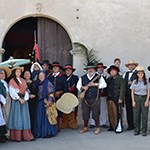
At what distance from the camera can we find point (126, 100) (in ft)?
29.7

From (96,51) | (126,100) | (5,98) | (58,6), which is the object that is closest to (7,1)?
(58,6)

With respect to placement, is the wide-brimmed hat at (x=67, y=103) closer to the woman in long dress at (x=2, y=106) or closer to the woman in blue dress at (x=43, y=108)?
the woman in blue dress at (x=43, y=108)

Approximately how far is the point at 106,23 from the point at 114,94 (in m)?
2.47

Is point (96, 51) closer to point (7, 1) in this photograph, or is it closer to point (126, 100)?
point (126, 100)

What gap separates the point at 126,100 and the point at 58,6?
3330mm

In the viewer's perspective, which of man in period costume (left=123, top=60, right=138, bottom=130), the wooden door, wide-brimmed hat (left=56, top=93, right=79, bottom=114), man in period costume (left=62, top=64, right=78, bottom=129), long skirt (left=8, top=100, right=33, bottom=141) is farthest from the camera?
the wooden door

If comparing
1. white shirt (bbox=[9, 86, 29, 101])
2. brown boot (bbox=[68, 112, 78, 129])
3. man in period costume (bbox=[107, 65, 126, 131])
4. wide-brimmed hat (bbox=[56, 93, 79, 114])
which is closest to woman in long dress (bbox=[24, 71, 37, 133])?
white shirt (bbox=[9, 86, 29, 101])

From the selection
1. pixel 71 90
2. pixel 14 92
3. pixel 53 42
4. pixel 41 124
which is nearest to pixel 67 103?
pixel 71 90

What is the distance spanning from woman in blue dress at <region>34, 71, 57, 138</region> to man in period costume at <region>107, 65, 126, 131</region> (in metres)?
1.57

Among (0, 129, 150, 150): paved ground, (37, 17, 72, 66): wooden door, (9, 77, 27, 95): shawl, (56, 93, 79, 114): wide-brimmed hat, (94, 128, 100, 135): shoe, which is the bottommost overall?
(0, 129, 150, 150): paved ground

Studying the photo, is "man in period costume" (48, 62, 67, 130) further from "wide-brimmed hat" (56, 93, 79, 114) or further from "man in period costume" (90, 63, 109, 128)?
"man in period costume" (90, 63, 109, 128)

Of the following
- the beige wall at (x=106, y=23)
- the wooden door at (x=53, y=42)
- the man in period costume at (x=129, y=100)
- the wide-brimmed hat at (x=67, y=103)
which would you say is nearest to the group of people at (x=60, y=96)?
the man in period costume at (x=129, y=100)

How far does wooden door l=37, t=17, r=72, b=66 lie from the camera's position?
10.4 m

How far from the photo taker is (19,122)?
768 centimetres
